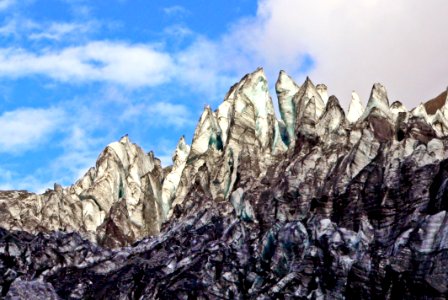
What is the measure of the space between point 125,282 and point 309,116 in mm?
33211

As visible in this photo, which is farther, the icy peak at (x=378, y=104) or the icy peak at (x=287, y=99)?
the icy peak at (x=287, y=99)

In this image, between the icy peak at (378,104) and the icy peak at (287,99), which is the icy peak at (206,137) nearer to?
the icy peak at (287,99)

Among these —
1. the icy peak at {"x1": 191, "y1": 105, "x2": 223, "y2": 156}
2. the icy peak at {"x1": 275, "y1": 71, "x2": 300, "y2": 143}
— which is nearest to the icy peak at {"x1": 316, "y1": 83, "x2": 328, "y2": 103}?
the icy peak at {"x1": 275, "y1": 71, "x2": 300, "y2": 143}

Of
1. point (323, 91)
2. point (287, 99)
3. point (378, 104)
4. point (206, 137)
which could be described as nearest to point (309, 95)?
point (287, 99)

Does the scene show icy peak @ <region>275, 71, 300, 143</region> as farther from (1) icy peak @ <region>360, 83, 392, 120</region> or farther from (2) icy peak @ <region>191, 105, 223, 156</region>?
(1) icy peak @ <region>360, 83, 392, 120</region>

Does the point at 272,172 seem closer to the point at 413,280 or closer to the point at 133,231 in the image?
the point at 133,231

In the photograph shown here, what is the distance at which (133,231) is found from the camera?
115688 millimetres

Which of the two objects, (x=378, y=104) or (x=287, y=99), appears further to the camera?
(x=287, y=99)

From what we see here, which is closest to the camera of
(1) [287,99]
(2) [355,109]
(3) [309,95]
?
(2) [355,109]

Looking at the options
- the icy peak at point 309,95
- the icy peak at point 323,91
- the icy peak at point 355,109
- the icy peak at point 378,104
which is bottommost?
the icy peak at point 378,104

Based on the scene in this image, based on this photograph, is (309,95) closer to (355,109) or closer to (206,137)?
(355,109)

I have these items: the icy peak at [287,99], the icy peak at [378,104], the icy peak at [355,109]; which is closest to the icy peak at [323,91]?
the icy peak at [287,99]

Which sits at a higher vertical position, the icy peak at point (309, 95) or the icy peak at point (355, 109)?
the icy peak at point (309, 95)

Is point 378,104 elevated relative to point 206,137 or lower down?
lower down
